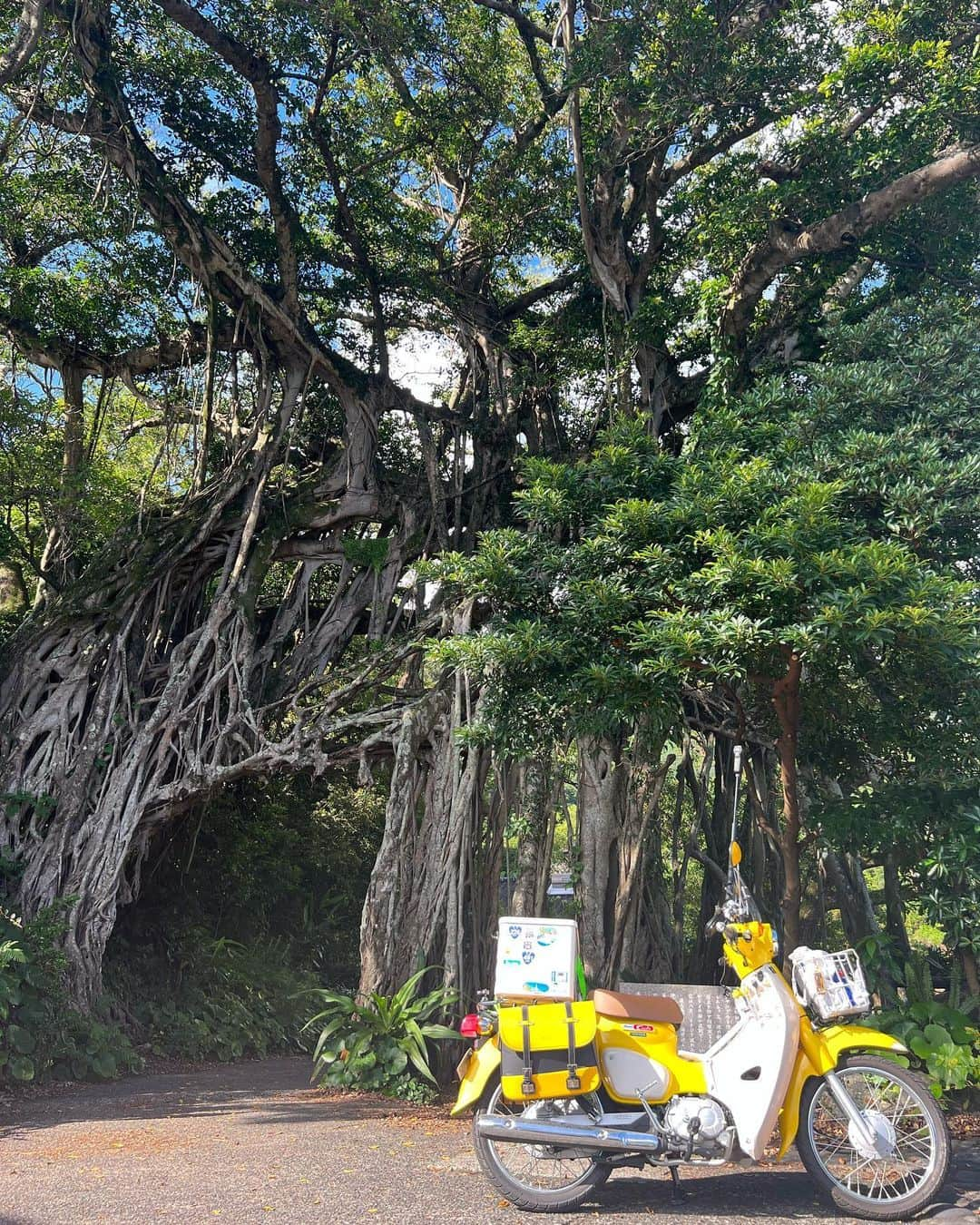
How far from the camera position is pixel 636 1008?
3.61 m

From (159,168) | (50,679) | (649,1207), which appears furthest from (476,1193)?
(159,168)

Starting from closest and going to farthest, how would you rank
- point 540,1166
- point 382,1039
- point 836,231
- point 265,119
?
point 540,1166, point 382,1039, point 836,231, point 265,119

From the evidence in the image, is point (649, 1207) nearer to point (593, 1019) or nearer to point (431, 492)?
point (593, 1019)

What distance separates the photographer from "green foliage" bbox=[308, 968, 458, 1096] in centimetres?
548

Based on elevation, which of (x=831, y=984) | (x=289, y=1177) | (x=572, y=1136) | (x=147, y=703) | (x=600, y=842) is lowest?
(x=289, y=1177)

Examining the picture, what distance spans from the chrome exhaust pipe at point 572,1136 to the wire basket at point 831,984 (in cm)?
71

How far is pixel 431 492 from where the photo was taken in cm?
845

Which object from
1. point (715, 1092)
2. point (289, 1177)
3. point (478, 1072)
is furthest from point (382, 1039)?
point (715, 1092)

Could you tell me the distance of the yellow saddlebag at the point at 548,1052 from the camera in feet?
11.3

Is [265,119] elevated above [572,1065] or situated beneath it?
elevated above

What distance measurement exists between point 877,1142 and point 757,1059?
431 mm

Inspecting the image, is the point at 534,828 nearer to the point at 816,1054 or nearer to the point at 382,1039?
the point at 382,1039

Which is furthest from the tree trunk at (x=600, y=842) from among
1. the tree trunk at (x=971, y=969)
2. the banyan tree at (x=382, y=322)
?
the tree trunk at (x=971, y=969)

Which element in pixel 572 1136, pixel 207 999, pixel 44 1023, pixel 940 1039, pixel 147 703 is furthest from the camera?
pixel 207 999
